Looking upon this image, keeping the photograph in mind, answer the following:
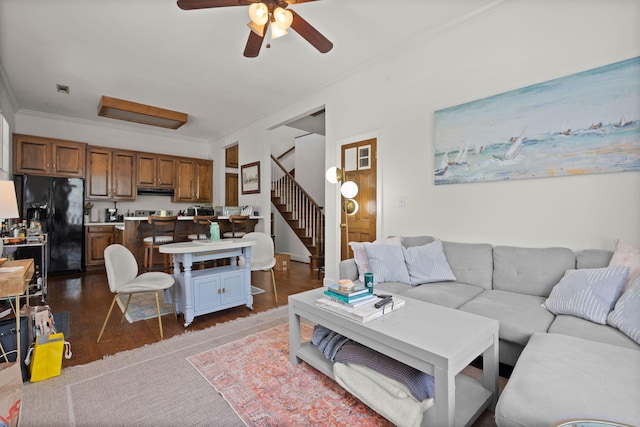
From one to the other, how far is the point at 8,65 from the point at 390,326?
215 inches

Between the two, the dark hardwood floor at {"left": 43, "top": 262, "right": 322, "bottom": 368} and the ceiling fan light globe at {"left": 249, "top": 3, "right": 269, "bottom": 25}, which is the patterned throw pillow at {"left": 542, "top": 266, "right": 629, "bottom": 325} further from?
the ceiling fan light globe at {"left": 249, "top": 3, "right": 269, "bottom": 25}

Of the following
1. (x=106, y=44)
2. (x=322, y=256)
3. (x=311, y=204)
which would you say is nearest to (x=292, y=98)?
(x=311, y=204)

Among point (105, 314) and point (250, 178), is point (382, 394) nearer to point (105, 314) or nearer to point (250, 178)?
point (105, 314)

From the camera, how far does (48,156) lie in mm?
5227

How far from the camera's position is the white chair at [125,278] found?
242cm

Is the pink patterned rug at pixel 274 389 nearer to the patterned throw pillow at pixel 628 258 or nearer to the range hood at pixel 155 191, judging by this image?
the patterned throw pillow at pixel 628 258

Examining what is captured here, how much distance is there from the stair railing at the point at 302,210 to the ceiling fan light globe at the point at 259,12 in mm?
3858

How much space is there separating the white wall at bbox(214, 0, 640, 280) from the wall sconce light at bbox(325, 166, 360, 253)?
0.39m

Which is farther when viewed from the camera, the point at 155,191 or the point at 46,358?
the point at 155,191

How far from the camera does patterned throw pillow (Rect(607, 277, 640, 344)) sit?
1521 mm

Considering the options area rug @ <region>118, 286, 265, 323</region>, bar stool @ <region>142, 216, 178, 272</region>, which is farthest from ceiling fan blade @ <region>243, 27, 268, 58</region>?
bar stool @ <region>142, 216, 178, 272</region>

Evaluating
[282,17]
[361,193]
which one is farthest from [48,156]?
[361,193]

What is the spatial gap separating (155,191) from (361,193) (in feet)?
16.8

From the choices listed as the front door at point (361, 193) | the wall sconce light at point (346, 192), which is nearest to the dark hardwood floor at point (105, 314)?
the front door at point (361, 193)
